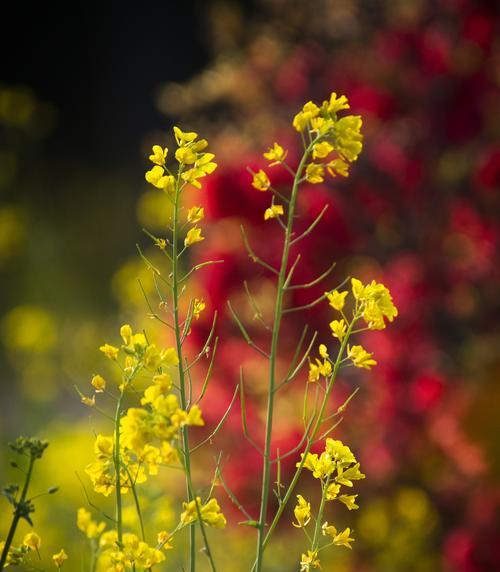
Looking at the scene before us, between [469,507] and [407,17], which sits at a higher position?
[407,17]

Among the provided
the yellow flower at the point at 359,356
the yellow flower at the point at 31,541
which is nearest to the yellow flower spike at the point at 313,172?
the yellow flower at the point at 359,356

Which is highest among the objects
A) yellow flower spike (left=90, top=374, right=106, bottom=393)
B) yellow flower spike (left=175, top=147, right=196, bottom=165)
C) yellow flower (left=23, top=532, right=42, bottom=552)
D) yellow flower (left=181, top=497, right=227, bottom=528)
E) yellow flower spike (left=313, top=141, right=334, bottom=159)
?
yellow flower spike (left=313, top=141, right=334, bottom=159)

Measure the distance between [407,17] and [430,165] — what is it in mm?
351

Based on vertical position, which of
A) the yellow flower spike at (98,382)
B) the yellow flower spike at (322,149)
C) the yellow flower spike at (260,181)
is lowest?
the yellow flower spike at (98,382)

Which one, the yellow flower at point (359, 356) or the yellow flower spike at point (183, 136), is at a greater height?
the yellow flower spike at point (183, 136)

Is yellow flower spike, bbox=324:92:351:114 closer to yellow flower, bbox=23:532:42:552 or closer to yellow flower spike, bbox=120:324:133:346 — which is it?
yellow flower spike, bbox=120:324:133:346

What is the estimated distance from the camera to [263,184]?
60 centimetres

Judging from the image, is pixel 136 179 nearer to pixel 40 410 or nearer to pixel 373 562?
pixel 40 410

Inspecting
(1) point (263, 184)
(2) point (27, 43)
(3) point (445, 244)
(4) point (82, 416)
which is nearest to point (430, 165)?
(3) point (445, 244)

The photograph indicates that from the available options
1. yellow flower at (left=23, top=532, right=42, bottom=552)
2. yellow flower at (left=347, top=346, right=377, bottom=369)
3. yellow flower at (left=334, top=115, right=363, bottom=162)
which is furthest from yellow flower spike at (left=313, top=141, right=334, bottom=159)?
yellow flower at (left=23, top=532, right=42, bottom=552)

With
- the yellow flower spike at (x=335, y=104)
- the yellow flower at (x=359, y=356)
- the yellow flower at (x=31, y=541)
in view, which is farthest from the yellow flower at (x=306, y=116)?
the yellow flower at (x=31, y=541)

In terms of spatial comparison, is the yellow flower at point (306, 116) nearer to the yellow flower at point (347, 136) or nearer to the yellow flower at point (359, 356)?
the yellow flower at point (347, 136)

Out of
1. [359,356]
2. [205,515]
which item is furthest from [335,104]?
[205,515]

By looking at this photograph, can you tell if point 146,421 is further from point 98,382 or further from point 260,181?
point 260,181
